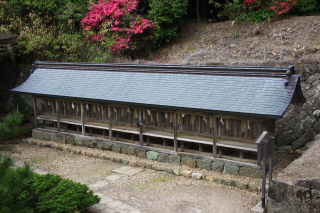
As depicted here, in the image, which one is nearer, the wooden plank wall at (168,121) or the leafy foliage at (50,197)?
the leafy foliage at (50,197)

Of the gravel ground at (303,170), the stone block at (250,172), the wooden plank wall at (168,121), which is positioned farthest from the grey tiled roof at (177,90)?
the stone block at (250,172)

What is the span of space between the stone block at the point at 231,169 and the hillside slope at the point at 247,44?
635 centimetres

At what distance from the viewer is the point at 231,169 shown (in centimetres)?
920

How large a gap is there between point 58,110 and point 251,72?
8905 mm

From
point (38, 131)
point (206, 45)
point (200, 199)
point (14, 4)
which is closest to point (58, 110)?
point (38, 131)

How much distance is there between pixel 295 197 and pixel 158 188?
158 inches

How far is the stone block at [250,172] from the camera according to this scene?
28.7 feet

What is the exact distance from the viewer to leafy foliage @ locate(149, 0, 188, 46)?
19094mm

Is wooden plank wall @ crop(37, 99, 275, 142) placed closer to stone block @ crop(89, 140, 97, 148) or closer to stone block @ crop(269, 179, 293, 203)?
stone block @ crop(89, 140, 97, 148)

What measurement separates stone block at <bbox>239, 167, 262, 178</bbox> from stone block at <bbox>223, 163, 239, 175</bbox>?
4.9 inches

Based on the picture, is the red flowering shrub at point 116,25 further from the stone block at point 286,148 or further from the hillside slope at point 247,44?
the stone block at point 286,148

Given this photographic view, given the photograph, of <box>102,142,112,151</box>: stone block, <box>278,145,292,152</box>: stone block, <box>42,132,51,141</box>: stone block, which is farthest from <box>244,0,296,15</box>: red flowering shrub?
<box>42,132,51,141</box>: stone block

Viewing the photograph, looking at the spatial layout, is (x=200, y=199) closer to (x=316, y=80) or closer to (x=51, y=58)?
(x=316, y=80)

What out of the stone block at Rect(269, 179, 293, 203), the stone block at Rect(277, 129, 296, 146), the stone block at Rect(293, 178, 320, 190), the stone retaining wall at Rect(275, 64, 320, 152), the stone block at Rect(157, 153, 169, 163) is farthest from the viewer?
the stone block at Rect(277, 129, 296, 146)
